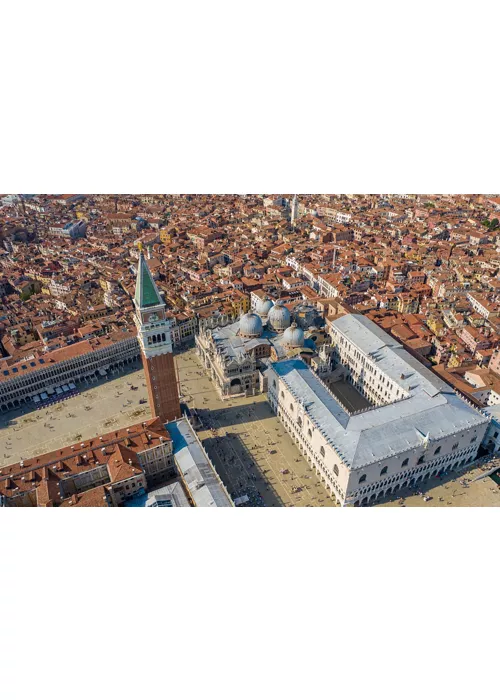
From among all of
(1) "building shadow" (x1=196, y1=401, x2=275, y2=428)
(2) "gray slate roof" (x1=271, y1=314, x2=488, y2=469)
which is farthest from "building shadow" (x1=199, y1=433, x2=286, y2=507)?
(2) "gray slate roof" (x1=271, y1=314, x2=488, y2=469)

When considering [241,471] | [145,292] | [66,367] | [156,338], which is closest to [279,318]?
[156,338]

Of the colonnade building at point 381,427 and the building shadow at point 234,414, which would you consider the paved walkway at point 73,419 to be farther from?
the colonnade building at point 381,427

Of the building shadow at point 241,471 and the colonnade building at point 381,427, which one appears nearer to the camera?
the colonnade building at point 381,427

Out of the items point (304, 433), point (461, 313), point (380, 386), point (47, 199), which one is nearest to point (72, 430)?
point (304, 433)

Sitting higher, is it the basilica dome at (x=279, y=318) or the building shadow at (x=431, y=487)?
the basilica dome at (x=279, y=318)

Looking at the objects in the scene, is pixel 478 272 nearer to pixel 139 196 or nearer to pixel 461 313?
pixel 461 313

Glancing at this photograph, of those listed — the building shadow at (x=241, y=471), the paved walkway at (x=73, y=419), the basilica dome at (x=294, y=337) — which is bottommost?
the paved walkway at (x=73, y=419)

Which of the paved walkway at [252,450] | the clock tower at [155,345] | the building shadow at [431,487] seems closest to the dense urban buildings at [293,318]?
the clock tower at [155,345]

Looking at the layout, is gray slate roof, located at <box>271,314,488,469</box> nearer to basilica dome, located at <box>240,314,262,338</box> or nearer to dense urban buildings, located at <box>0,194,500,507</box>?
dense urban buildings, located at <box>0,194,500,507</box>
